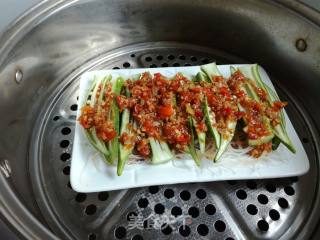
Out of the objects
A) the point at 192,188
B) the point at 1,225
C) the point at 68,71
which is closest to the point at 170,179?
the point at 192,188

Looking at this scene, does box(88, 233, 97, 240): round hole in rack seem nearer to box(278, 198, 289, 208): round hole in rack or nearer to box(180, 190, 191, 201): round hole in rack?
box(180, 190, 191, 201): round hole in rack

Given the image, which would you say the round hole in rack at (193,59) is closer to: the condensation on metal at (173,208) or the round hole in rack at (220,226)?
the condensation on metal at (173,208)

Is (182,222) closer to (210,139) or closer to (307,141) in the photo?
(210,139)

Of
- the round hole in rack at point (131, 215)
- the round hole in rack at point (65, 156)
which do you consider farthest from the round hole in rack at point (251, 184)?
the round hole in rack at point (65, 156)

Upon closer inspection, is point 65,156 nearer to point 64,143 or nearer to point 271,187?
point 64,143

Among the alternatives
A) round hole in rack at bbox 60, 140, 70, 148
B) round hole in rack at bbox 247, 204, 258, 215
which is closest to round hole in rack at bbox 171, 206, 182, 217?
round hole in rack at bbox 247, 204, 258, 215

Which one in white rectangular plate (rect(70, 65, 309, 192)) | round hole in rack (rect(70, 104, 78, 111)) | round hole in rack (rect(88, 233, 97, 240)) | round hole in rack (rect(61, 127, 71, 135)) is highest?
round hole in rack (rect(70, 104, 78, 111))

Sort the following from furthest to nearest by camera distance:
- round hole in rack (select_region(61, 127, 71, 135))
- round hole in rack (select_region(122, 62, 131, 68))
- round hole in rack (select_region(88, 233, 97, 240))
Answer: round hole in rack (select_region(122, 62, 131, 68)) < round hole in rack (select_region(61, 127, 71, 135)) < round hole in rack (select_region(88, 233, 97, 240))
